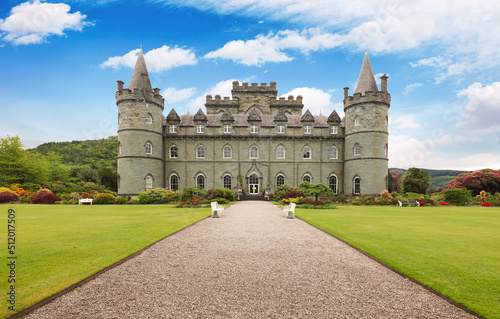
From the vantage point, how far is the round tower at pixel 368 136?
37.4 meters

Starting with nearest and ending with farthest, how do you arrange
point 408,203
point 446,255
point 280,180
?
point 446,255, point 408,203, point 280,180

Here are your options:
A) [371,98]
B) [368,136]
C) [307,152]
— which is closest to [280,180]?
[307,152]

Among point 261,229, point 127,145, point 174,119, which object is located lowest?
point 261,229

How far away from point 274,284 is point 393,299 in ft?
7.39

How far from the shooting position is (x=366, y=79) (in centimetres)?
3897

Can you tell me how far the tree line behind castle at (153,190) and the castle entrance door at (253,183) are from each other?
224 inches

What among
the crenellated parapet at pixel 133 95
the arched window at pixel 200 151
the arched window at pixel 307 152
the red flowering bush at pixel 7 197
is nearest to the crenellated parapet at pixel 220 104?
the arched window at pixel 200 151

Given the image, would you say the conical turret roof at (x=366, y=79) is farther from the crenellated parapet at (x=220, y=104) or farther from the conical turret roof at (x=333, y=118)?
the crenellated parapet at (x=220, y=104)

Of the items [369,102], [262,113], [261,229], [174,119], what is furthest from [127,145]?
[369,102]

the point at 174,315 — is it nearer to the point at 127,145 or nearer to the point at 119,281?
the point at 119,281

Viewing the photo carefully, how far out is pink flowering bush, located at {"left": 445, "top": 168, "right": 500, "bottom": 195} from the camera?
35.9 metres

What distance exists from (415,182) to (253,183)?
2794cm

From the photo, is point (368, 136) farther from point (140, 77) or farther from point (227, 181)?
point (140, 77)

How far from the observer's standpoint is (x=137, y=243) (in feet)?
30.3
